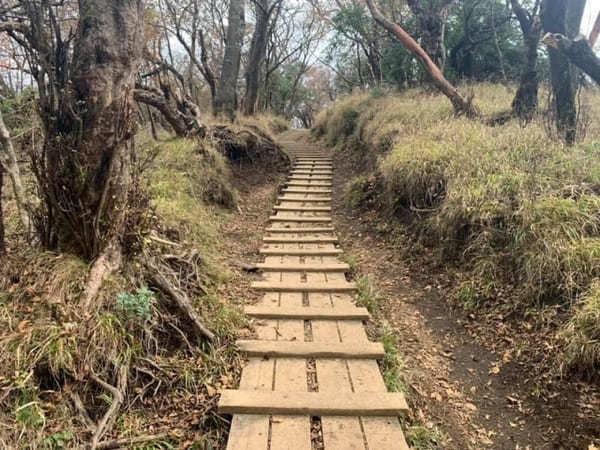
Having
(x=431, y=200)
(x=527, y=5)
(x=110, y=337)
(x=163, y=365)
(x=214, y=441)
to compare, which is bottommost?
(x=214, y=441)

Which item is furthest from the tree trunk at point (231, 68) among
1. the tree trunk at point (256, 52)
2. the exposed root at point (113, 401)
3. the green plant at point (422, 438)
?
the green plant at point (422, 438)

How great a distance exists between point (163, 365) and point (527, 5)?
48.4 feet

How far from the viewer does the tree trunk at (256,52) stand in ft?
36.4

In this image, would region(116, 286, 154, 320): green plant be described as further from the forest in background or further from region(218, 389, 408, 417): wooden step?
region(218, 389, 408, 417): wooden step

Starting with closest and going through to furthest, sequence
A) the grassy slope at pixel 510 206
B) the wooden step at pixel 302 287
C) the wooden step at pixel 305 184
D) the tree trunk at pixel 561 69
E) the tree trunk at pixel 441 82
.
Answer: the grassy slope at pixel 510 206
the wooden step at pixel 302 287
the tree trunk at pixel 561 69
the tree trunk at pixel 441 82
the wooden step at pixel 305 184

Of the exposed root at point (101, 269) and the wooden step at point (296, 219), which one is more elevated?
the exposed root at point (101, 269)

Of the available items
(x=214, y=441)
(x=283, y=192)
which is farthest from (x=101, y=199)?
(x=283, y=192)

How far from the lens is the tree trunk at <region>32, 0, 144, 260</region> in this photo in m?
2.68

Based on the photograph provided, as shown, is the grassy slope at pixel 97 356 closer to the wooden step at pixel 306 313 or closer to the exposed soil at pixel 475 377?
the wooden step at pixel 306 313

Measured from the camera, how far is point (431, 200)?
17.0 ft

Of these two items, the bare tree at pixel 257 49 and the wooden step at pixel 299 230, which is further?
the bare tree at pixel 257 49

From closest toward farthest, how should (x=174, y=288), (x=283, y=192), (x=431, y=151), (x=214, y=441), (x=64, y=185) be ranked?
1. (x=214, y=441)
2. (x=64, y=185)
3. (x=174, y=288)
4. (x=431, y=151)
5. (x=283, y=192)

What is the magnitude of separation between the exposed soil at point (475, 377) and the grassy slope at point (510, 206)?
0.24m

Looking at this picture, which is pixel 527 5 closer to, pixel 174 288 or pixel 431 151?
pixel 431 151
